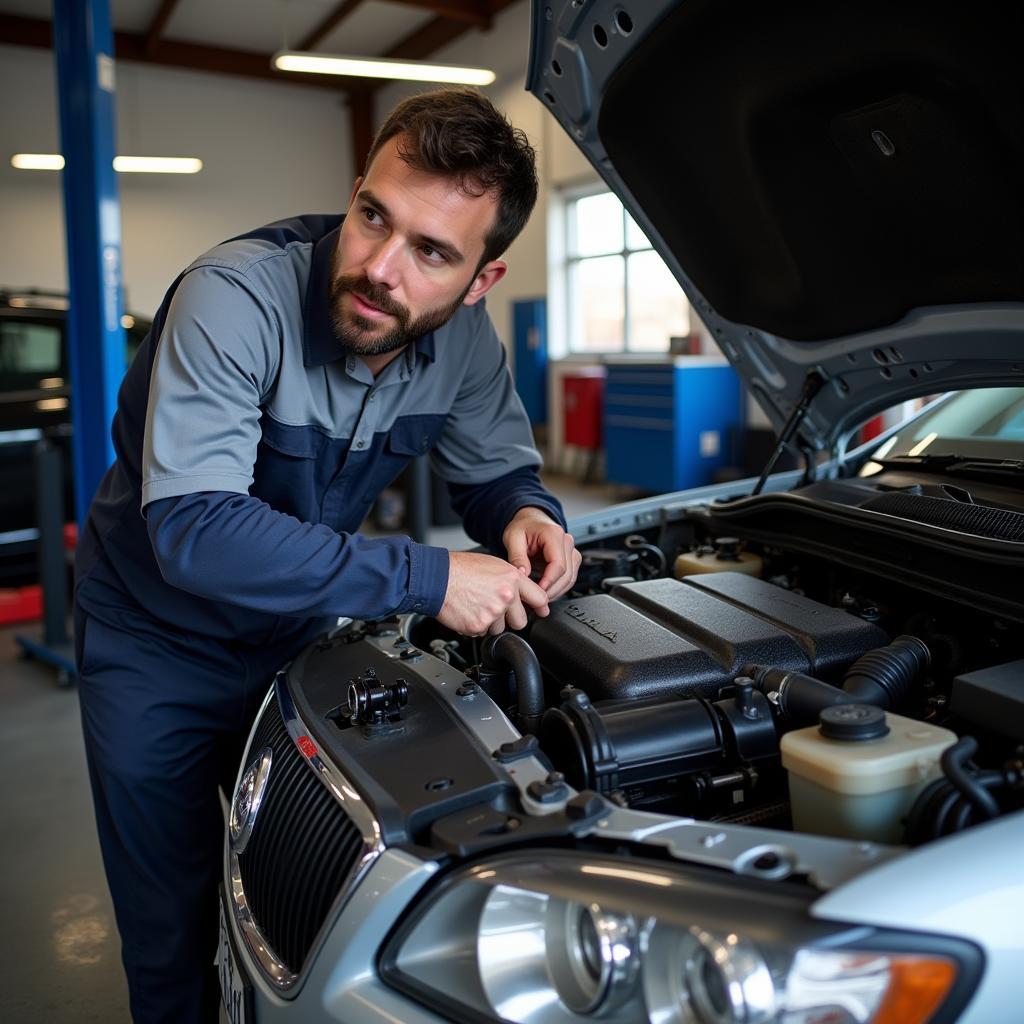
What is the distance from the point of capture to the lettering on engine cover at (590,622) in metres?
1.31

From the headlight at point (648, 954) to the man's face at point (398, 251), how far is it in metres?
0.82

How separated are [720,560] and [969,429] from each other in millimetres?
582

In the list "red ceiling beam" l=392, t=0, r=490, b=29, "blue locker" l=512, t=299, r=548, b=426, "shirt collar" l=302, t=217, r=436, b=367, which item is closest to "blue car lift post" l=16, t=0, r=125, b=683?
"shirt collar" l=302, t=217, r=436, b=367

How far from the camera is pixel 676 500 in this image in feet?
6.97

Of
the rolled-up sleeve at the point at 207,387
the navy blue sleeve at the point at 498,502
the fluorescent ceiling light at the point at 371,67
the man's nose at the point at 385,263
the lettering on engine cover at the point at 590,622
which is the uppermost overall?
the fluorescent ceiling light at the point at 371,67

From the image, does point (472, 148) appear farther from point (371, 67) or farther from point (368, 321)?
point (371, 67)

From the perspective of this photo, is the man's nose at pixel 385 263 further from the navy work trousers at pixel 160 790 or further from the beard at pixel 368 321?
the navy work trousers at pixel 160 790

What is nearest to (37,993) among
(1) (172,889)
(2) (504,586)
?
(1) (172,889)

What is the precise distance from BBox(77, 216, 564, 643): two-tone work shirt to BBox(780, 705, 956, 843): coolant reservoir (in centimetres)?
51

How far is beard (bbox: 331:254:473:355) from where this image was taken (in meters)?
1.38

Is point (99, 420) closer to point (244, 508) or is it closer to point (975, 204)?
point (244, 508)

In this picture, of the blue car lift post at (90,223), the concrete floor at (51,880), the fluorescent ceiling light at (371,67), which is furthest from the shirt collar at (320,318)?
the fluorescent ceiling light at (371,67)

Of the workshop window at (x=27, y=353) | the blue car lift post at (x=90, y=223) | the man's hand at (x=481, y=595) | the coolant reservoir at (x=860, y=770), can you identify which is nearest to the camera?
the coolant reservoir at (x=860, y=770)

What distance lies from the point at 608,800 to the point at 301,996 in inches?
14.5
